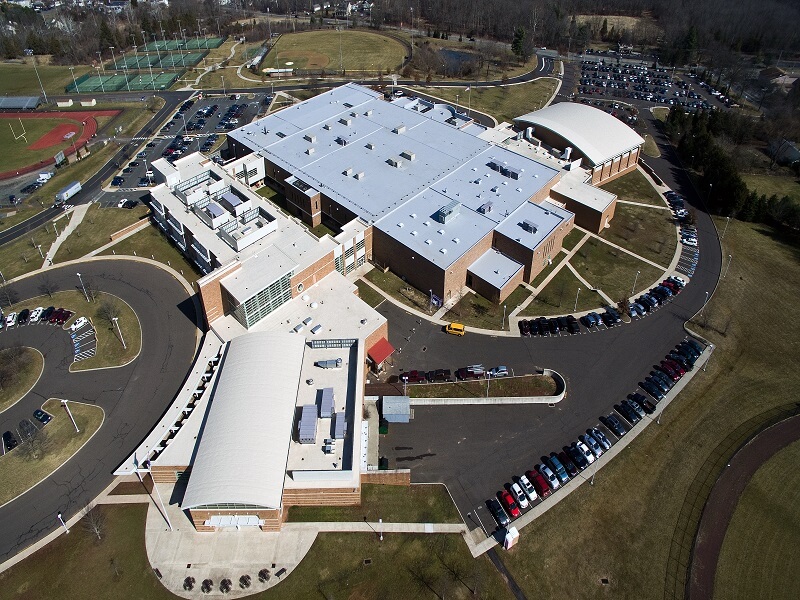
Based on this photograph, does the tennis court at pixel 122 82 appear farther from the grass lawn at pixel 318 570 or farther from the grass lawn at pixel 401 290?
the grass lawn at pixel 318 570

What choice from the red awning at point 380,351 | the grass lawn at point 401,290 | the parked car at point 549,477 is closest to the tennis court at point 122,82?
the grass lawn at point 401,290

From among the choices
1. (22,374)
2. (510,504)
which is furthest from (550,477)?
(22,374)

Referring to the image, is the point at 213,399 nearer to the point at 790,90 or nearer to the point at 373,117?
the point at 373,117

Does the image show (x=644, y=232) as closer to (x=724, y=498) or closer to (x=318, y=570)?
(x=724, y=498)

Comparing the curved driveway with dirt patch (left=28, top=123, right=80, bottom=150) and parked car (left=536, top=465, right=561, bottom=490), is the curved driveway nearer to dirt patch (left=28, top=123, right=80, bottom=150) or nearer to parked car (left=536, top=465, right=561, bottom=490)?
parked car (left=536, top=465, right=561, bottom=490)

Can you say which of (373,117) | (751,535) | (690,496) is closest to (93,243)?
(373,117)

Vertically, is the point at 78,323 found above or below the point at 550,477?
→ above
